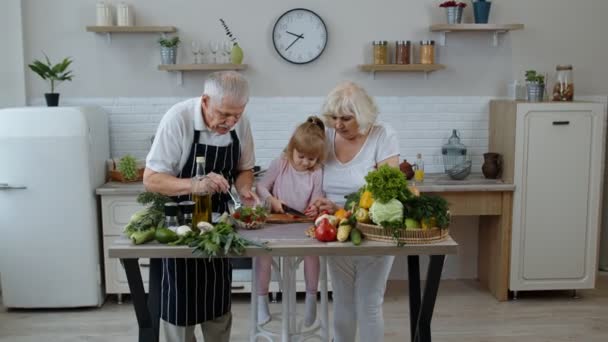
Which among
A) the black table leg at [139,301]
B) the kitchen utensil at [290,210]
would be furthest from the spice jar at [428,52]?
the black table leg at [139,301]

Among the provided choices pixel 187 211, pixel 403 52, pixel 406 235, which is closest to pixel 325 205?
pixel 406 235

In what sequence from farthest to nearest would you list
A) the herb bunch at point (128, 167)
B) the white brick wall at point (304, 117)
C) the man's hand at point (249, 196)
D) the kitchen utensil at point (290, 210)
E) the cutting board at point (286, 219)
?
the white brick wall at point (304, 117) → the herb bunch at point (128, 167) → the kitchen utensil at point (290, 210) → the man's hand at point (249, 196) → the cutting board at point (286, 219)

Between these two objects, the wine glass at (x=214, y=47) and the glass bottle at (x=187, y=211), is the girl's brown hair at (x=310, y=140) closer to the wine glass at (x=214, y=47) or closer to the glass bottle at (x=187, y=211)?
the glass bottle at (x=187, y=211)

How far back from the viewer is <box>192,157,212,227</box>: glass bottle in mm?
2771

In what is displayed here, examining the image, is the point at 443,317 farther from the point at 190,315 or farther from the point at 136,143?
the point at 136,143

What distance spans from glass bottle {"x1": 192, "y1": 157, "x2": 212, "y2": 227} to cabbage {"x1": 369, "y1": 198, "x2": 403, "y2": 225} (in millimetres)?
661

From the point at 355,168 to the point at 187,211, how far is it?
81cm

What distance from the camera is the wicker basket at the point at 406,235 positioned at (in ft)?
8.59

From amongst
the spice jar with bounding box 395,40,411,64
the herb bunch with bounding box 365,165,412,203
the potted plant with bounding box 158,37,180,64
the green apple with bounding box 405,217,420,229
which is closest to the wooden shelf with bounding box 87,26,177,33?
the potted plant with bounding box 158,37,180,64

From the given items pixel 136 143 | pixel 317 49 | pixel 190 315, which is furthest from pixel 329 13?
pixel 190 315

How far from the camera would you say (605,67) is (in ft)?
17.5

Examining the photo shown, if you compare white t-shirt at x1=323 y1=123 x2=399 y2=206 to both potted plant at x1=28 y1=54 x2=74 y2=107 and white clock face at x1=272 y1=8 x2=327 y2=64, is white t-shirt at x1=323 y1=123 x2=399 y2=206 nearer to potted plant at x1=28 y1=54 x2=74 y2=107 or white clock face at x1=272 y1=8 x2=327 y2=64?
white clock face at x1=272 y1=8 x2=327 y2=64

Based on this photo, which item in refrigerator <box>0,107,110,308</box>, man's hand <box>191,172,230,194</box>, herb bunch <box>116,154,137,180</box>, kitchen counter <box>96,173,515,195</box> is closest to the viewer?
man's hand <box>191,172,230,194</box>

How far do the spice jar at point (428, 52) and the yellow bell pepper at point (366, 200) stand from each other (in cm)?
261
